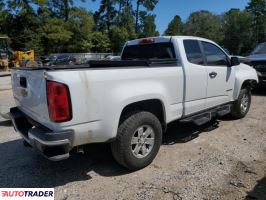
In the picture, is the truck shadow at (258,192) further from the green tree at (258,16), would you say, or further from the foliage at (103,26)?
the green tree at (258,16)

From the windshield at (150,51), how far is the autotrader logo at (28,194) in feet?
9.14

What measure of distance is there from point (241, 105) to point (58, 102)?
471 cm

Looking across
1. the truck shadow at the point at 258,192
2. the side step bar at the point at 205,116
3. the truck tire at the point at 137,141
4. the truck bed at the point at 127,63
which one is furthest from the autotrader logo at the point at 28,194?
the side step bar at the point at 205,116

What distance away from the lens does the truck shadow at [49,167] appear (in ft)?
12.8

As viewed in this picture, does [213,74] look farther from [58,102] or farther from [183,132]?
[58,102]

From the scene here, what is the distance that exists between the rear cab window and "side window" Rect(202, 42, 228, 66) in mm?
858

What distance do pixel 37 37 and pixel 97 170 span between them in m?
38.9

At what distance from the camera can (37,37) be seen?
3991 cm

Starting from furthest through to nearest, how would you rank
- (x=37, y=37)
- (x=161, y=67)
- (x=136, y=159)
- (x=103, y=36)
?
(x=103, y=36) → (x=37, y=37) → (x=161, y=67) → (x=136, y=159)

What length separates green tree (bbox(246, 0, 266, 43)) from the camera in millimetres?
58969

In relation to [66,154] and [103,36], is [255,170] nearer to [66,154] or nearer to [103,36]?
[66,154]

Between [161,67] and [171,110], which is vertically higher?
[161,67]

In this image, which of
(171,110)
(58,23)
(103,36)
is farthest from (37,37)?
(171,110)

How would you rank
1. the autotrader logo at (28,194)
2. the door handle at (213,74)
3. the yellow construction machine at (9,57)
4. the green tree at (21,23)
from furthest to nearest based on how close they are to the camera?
the green tree at (21,23) → the yellow construction machine at (9,57) → the door handle at (213,74) → the autotrader logo at (28,194)
